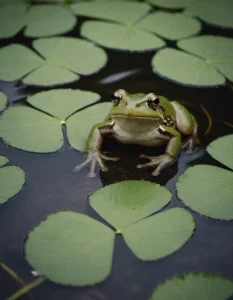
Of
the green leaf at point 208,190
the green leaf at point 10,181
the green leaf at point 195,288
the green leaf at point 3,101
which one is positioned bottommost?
the green leaf at point 195,288

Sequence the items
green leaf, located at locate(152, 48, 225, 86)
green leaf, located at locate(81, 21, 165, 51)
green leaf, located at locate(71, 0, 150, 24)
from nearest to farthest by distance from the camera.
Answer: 1. green leaf, located at locate(152, 48, 225, 86)
2. green leaf, located at locate(81, 21, 165, 51)
3. green leaf, located at locate(71, 0, 150, 24)

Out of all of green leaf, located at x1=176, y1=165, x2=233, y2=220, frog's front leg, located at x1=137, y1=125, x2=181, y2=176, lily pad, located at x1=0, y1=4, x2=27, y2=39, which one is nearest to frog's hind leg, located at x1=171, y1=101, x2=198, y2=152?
frog's front leg, located at x1=137, y1=125, x2=181, y2=176

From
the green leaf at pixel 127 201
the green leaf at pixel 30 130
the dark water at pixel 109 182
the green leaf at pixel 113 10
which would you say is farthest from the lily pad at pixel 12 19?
the green leaf at pixel 127 201

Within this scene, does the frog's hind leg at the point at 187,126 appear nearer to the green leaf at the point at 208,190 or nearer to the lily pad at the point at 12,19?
the green leaf at the point at 208,190

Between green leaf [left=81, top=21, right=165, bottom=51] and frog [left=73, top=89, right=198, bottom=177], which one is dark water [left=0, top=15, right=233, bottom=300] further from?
green leaf [left=81, top=21, right=165, bottom=51]

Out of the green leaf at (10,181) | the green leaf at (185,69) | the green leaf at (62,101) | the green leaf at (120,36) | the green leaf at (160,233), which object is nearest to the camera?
the green leaf at (160,233)

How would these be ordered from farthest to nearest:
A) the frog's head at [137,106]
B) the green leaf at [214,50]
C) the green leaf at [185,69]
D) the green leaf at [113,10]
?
the green leaf at [113,10] < the green leaf at [214,50] < the green leaf at [185,69] < the frog's head at [137,106]

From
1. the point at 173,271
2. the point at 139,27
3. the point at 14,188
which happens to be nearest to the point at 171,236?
the point at 173,271
